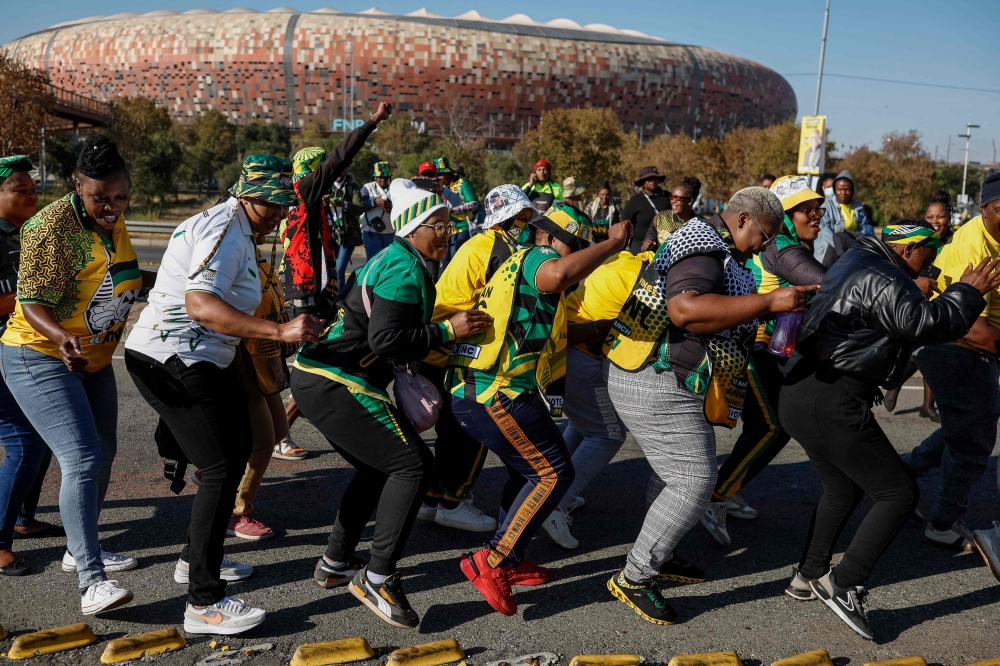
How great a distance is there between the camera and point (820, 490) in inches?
216

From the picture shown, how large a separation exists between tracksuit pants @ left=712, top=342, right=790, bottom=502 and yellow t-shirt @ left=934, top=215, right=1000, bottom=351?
3.24ft

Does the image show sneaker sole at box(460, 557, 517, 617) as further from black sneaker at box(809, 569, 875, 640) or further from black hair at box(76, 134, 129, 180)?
black hair at box(76, 134, 129, 180)

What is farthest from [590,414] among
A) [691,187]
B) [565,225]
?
[691,187]

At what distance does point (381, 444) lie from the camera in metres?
3.56

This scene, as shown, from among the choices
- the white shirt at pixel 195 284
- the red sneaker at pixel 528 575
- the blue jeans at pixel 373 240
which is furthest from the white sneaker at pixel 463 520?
the blue jeans at pixel 373 240

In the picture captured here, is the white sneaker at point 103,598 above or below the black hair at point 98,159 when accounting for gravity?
below

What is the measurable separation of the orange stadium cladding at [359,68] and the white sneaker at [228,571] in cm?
8400

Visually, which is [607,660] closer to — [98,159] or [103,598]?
[103,598]

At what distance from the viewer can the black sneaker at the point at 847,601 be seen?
3609 millimetres

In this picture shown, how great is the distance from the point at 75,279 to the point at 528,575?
2.47 m

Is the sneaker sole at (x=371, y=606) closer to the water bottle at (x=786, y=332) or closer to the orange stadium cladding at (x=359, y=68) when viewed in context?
the water bottle at (x=786, y=332)

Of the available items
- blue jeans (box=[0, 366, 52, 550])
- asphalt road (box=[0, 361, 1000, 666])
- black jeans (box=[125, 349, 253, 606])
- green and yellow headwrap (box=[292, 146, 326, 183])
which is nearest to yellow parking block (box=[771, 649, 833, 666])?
asphalt road (box=[0, 361, 1000, 666])

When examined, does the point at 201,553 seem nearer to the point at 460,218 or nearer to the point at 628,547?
the point at 628,547

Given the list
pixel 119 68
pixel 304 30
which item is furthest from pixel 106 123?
pixel 119 68
